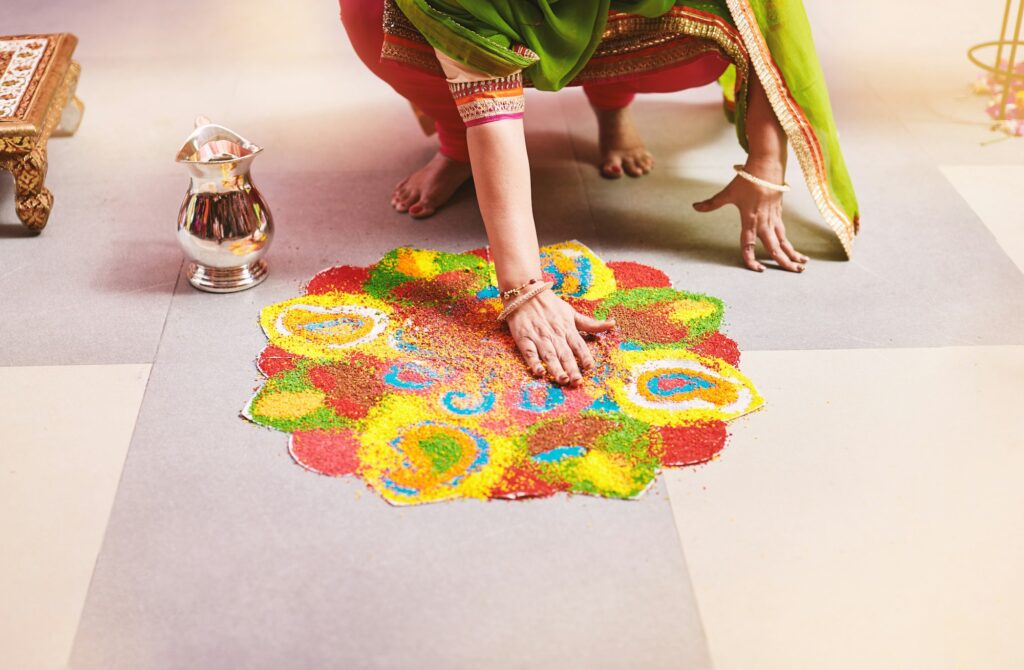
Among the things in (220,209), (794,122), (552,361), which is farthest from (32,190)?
(794,122)

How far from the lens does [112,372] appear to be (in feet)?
5.64

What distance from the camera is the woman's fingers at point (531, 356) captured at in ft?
5.57

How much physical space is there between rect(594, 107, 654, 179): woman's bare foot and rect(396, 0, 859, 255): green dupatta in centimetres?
33

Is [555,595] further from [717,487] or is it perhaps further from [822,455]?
[822,455]

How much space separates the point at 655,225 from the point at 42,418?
1.22 m

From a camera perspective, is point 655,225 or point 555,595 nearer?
point 555,595

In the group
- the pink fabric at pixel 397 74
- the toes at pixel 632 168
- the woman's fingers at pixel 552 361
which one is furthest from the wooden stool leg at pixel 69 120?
the woman's fingers at pixel 552 361

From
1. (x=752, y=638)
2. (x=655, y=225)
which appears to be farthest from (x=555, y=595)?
(x=655, y=225)

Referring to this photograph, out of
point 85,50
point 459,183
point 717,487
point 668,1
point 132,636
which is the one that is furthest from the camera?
point 85,50

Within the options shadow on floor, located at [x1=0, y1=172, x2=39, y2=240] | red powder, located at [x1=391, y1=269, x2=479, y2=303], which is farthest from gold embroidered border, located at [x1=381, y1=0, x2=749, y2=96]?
shadow on floor, located at [x1=0, y1=172, x2=39, y2=240]

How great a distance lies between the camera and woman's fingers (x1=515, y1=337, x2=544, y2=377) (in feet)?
5.57

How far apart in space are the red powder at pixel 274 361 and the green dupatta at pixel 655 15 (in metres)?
0.57

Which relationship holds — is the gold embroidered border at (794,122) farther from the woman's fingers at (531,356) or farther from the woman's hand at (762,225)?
the woman's fingers at (531,356)

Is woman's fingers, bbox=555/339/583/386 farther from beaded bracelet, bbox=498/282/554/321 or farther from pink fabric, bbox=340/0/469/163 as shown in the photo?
pink fabric, bbox=340/0/469/163
